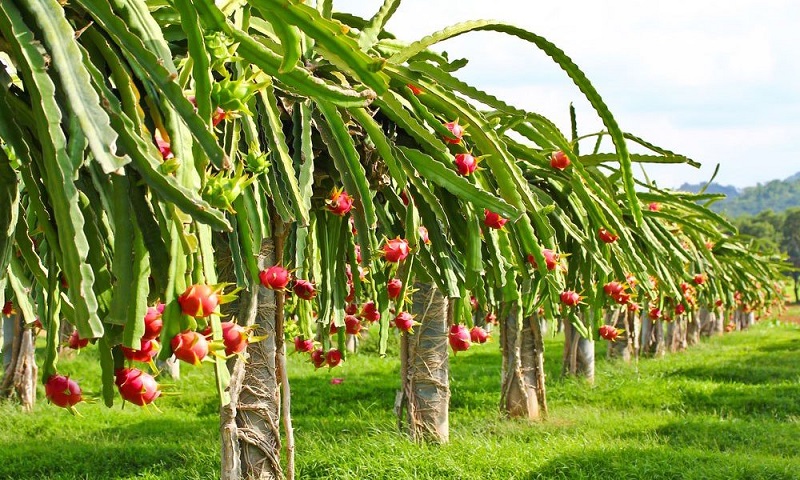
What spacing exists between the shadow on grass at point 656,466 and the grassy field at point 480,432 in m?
0.01

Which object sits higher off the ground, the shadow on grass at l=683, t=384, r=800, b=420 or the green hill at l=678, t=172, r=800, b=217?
the green hill at l=678, t=172, r=800, b=217

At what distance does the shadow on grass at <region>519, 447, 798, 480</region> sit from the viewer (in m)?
5.15

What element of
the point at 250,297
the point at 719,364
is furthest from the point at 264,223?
the point at 719,364

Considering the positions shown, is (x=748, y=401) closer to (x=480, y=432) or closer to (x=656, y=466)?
(x=480, y=432)

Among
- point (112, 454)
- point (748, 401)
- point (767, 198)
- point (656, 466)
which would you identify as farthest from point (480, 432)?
point (767, 198)

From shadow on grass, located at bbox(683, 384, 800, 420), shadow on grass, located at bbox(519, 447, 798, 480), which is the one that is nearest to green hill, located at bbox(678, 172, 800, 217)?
shadow on grass, located at bbox(683, 384, 800, 420)

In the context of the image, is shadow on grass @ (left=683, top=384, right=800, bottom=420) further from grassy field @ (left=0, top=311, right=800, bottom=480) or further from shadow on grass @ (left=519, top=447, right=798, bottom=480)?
shadow on grass @ (left=519, top=447, right=798, bottom=480)

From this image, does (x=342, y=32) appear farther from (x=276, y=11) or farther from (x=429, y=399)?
(x=429, y=399)

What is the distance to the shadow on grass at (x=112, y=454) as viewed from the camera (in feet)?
17.9

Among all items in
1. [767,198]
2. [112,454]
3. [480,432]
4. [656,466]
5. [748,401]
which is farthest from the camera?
[767,198]

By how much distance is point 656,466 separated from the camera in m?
5.36

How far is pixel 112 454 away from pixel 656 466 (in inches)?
156

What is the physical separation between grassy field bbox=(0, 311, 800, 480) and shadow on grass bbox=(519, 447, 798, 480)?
0.01 metres

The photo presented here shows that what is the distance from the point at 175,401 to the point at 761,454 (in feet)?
20.2
